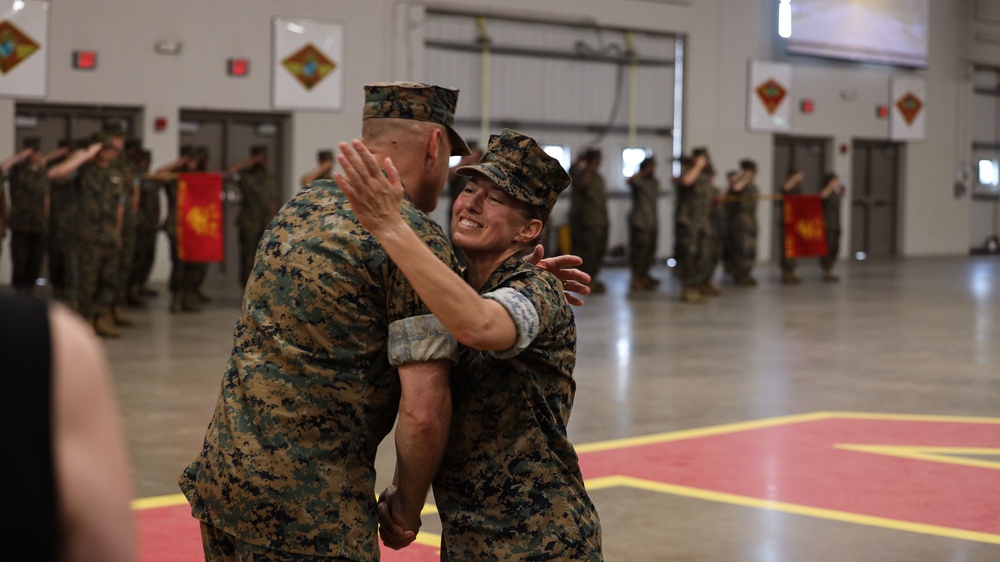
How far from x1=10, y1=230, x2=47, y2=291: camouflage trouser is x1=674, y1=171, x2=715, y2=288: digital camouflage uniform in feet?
25.2

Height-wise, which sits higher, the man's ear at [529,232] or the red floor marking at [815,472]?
the man's ear at [529,232]

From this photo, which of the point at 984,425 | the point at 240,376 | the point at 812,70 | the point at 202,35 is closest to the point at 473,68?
the point at 202,35

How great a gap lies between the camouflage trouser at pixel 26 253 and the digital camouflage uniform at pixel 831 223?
11.5 meters

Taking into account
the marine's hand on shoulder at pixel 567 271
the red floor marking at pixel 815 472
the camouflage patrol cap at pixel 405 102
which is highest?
the camouflage patrol cap at pixel 405 102

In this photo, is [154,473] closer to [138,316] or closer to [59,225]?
[138,316]

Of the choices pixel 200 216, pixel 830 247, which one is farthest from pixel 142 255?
pixel 830 247

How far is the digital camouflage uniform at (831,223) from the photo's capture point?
19.4 m

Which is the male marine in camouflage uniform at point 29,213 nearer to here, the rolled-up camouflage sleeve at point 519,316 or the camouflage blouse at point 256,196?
the camouflage blouse at point 256,196

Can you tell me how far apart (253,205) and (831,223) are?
949 centimetres

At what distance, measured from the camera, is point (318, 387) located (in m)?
2.30

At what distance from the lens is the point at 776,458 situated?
6.27 metres

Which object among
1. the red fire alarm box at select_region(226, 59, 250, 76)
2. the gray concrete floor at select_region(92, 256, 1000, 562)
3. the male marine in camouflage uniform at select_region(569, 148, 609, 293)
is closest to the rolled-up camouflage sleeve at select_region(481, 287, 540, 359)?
the gray concrete floor at select_region(92, 256, 1000, 562)

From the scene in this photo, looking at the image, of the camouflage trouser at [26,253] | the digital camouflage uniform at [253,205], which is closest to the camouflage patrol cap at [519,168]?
the digital camouflage uniform at [253,205]

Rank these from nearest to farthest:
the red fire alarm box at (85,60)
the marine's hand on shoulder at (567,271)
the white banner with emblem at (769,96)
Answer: the marine's hand on shoulder at (567,271), the red fire alarm box at (85,60), the white banner with emblem at (769,96)
